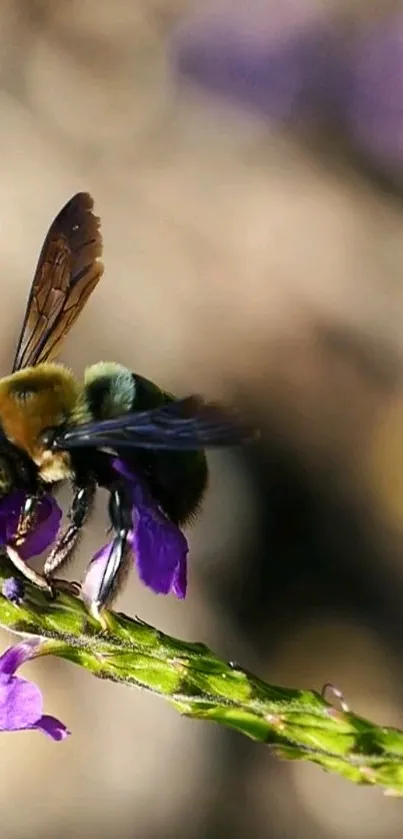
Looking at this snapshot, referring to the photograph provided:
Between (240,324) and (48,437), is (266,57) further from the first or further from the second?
(48,437)

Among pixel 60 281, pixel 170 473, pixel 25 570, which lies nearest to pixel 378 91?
pixel 60 281

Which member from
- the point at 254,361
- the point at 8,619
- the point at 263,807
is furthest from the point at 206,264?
the point at 8,619

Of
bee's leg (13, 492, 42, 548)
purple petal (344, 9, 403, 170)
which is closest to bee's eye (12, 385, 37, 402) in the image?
bee's leg (13, 492, 42, 548)

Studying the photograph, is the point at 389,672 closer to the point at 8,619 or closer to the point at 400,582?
the point at 400,582

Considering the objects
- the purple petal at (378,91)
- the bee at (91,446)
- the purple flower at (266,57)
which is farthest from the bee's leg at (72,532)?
the purple flower at (266,57)

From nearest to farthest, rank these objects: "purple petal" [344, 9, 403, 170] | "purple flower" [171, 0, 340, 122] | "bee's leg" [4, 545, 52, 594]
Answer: "bee's leg" [4, 545, 52, 594] → "purple petal" [344, 9, 403, 170] → "purple flower" [171, 0, 340, 122]

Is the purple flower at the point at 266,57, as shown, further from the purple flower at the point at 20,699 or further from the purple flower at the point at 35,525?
the purple flower at the point at 20,699

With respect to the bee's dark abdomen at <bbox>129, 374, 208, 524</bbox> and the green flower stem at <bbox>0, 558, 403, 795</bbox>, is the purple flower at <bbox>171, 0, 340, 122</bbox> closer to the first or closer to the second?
the bee's dark abdomen at <bbox>129, 374, 208, 524</bbox>
